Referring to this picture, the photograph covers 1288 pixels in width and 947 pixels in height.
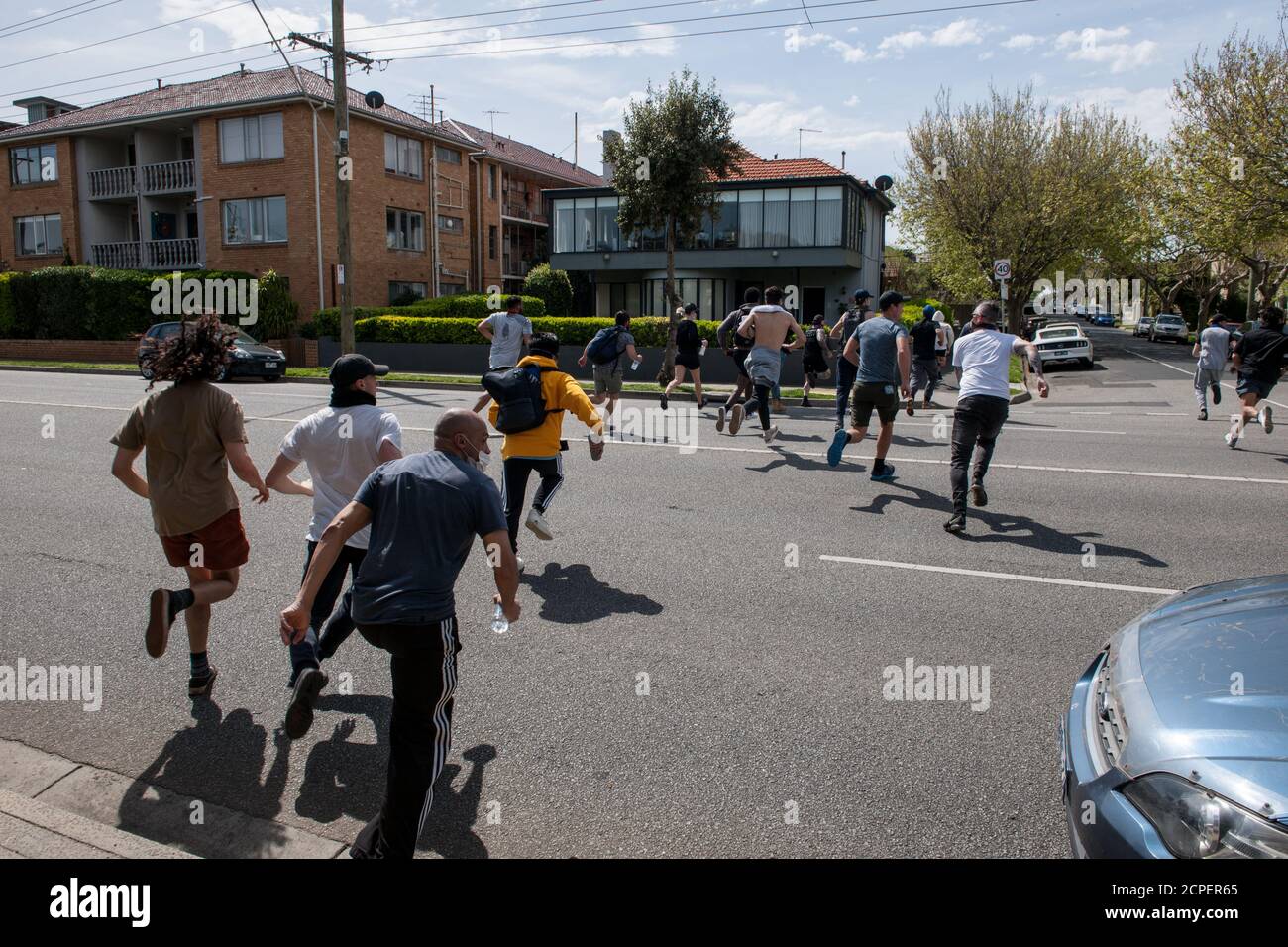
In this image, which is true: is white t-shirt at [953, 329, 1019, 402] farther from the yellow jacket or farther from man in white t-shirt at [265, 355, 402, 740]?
man in white t-shirt at [265, 355, 402, 740]

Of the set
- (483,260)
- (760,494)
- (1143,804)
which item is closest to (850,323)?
(760,494)

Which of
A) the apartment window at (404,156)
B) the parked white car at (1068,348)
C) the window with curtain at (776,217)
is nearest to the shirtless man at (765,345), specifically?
the parked white car at (1068,348)

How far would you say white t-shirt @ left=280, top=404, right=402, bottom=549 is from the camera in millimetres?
4559

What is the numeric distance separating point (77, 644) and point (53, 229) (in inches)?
1590

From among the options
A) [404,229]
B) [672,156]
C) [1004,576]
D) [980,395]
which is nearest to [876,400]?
[980,395]

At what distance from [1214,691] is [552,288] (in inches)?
1475

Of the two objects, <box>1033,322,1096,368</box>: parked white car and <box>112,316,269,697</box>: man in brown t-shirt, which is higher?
<box>1033,322,1096,368</box>: parked white car

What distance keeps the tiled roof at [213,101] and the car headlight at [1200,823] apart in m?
33.7

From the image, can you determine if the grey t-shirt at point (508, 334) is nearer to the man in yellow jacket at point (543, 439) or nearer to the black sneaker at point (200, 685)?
the man in yellow jacket at point (543, 439)

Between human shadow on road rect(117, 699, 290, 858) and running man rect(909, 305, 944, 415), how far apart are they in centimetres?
1355

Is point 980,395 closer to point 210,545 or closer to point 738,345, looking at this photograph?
point 210,545

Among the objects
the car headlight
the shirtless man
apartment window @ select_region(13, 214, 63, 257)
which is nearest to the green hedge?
the shirtless man

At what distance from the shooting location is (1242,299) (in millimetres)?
74375

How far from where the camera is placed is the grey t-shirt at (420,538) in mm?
3291
